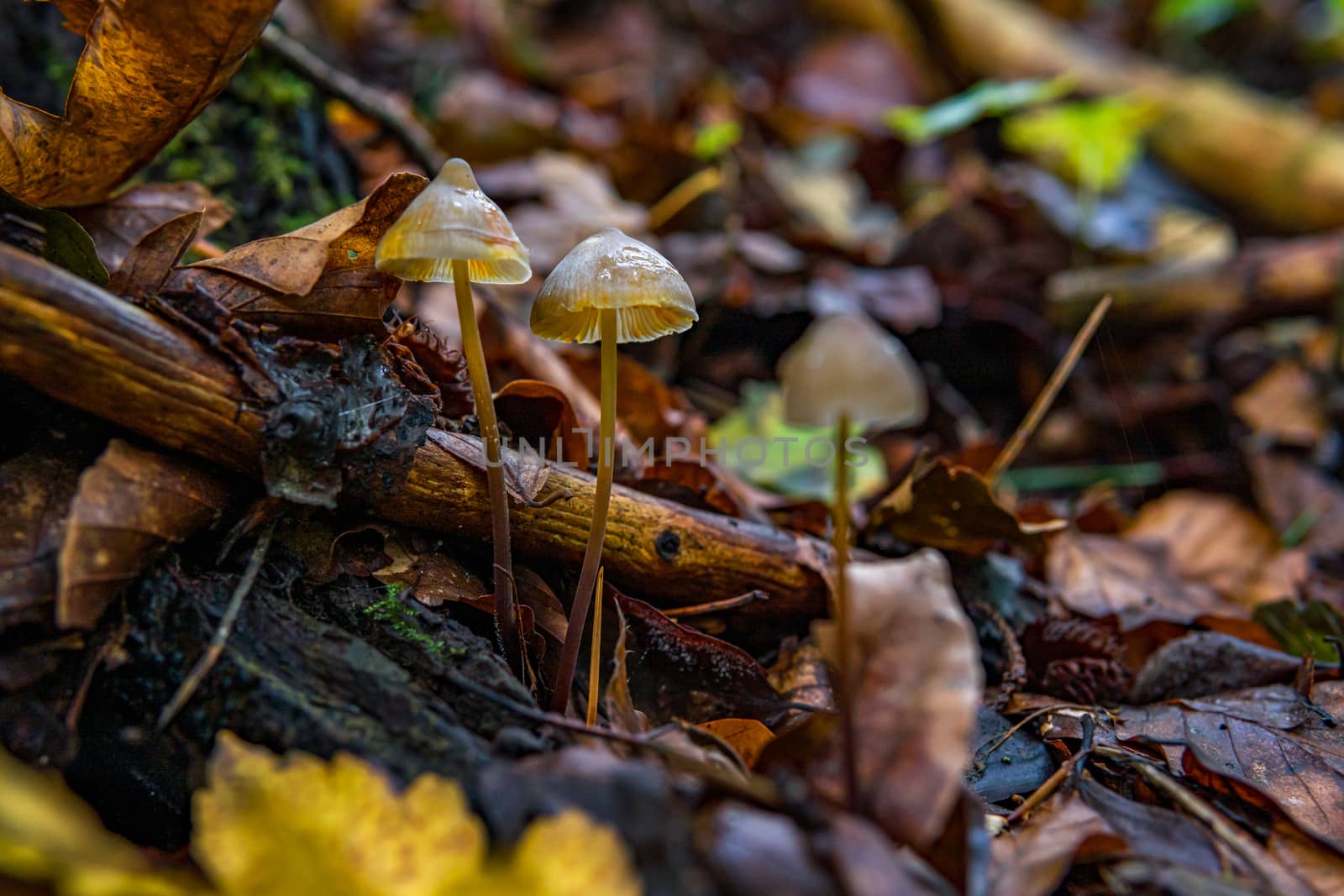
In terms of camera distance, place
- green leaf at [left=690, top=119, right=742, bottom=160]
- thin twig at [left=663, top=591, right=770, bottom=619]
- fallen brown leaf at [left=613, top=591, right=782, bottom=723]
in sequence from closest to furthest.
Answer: fallen brown leaf at [left=613, top=591, right=782, bottom=723] < thin twig at [left=663, top=591, right=770, bottom=619] < green leaf at [left=690, top=119, right=742, bottom=160]

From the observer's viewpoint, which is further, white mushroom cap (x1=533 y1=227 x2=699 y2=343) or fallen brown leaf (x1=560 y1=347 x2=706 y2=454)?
fallen brown leaf (x1=560 y1=347 x2=706 y2=454)

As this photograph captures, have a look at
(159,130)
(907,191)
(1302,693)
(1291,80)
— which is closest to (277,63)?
(159,130)

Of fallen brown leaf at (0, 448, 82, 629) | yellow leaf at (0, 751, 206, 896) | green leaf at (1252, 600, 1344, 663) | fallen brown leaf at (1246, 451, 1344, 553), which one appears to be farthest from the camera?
fallen brown leaf at (1246, 451, 1344, 553)

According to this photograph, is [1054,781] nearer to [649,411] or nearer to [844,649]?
[844,649]

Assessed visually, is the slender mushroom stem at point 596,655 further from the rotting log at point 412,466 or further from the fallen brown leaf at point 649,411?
the fallen brown leaf at point 649,411

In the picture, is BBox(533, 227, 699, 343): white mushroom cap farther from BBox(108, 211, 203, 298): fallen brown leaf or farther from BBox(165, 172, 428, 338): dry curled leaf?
BBox(108, 211, 203, 298): fallen brown leaf

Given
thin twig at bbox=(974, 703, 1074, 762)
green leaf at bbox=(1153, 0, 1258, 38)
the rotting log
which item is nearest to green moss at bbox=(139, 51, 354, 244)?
the rotting log

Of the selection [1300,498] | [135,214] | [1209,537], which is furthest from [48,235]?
[1300,498]
